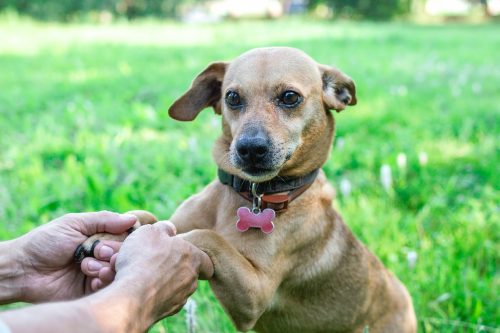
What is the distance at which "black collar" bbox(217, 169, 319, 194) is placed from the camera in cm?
307

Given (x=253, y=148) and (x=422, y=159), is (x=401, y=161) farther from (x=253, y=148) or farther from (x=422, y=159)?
(x=253, y=148)

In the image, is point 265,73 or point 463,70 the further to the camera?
point 463,70

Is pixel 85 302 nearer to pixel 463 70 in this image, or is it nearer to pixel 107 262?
pixel 107 262

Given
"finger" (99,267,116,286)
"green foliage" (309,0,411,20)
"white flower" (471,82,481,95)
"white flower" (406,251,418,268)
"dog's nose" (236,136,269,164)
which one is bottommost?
"green foliage" (309,0,411,20)

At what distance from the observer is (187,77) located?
9859 millimetres

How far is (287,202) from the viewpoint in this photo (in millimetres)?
3043

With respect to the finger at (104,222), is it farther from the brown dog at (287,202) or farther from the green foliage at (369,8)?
the green foliage at (369,8)

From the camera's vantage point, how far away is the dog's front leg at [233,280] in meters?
2.63

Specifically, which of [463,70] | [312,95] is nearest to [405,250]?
[312,95]

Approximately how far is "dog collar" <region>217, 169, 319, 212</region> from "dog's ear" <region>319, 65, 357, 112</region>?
524 mm

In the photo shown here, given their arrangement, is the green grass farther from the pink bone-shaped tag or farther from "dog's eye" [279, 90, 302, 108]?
"dog's eye" [279, 90, 302, 108]

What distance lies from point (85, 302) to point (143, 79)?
8166 millimetres

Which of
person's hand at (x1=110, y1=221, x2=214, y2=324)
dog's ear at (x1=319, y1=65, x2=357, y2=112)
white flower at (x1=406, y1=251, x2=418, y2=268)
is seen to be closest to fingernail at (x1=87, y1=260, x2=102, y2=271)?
person's hand at (x1=110, y1=221, x2=214, y2=324)

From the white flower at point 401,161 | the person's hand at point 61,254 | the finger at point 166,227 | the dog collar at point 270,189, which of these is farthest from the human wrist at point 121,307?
the white flower at point 401,161
